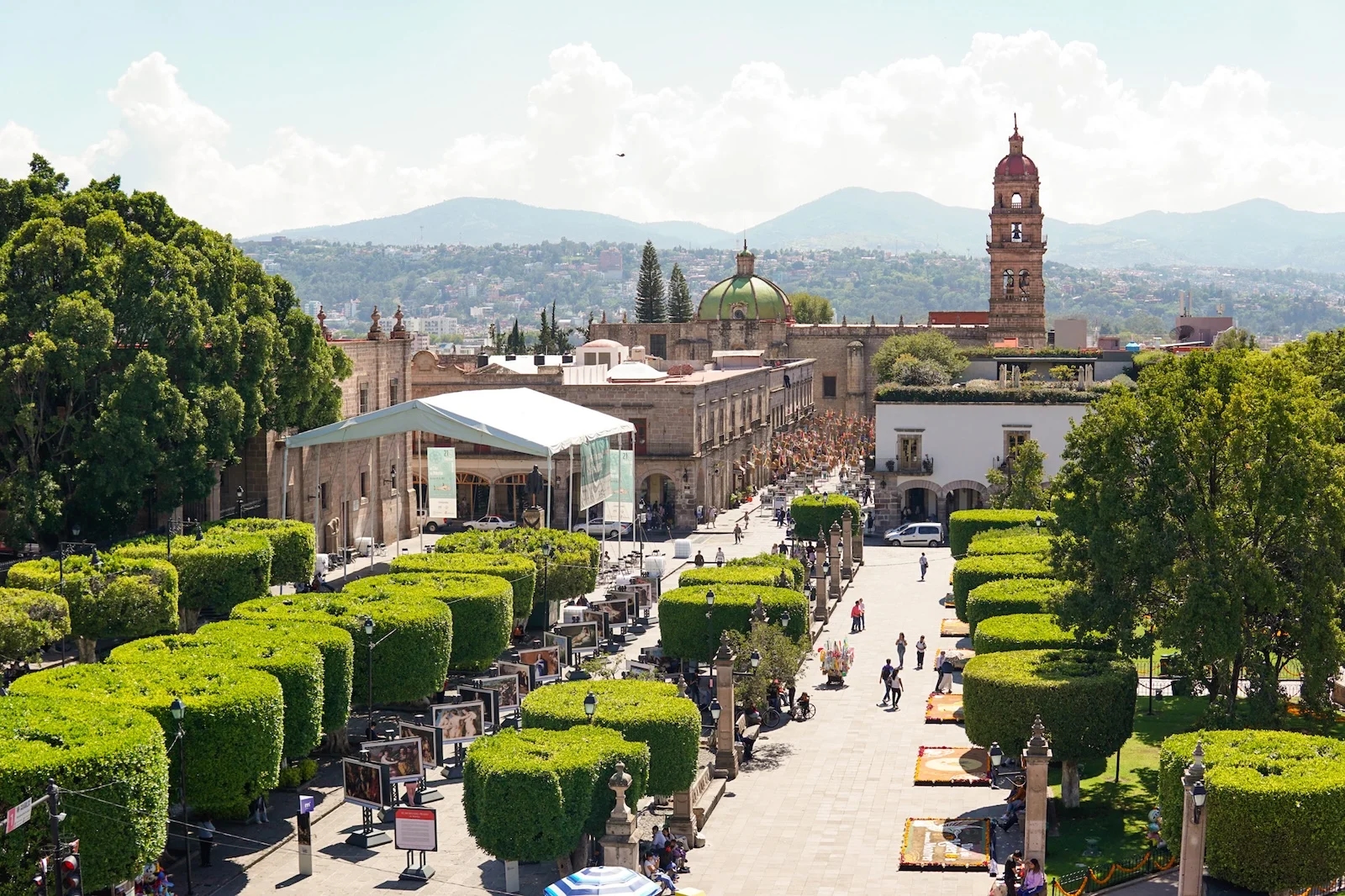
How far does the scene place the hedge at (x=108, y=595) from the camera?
37.7 meters

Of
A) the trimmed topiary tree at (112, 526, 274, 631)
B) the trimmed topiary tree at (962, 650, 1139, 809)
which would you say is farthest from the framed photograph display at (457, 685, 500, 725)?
the trimmed topiary tree at (962, 650, 1139, 809)

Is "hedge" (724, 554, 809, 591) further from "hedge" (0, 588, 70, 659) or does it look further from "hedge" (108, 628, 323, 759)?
"hedge" (0, 588, 70, 659)

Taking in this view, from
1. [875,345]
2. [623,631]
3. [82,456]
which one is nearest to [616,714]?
[623,631]

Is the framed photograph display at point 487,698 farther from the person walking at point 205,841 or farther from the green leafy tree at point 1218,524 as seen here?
the green leafy tree at point 1218,524

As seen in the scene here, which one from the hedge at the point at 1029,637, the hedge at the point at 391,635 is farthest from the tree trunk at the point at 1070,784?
the hedge at the point at 391,635

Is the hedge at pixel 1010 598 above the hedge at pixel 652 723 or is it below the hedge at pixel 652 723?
above

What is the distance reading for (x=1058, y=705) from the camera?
29.9 meters

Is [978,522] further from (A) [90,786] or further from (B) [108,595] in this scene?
(A) [90,786]

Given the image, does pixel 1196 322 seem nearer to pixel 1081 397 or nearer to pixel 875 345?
pixel 875 345

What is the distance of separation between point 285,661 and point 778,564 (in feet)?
63.7

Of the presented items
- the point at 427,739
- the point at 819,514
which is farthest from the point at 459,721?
the point at 819,514

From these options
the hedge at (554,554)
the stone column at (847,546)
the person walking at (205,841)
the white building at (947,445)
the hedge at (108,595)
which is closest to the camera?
the person walking at (205,841)

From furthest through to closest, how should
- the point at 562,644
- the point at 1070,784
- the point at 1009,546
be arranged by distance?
the point at 1009,546, the point at 562,644, the point at 1070,784

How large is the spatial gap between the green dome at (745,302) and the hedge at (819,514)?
63902mm
